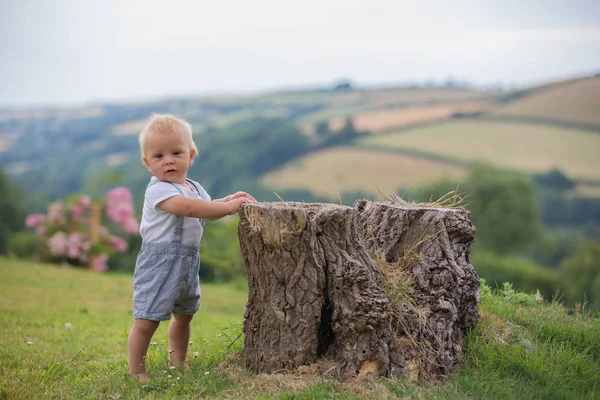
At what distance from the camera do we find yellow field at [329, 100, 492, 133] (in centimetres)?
4337

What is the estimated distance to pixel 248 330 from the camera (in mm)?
4637

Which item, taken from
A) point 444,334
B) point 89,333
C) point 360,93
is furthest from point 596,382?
point 360,93

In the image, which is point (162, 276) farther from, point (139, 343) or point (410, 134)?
point (410, 134)

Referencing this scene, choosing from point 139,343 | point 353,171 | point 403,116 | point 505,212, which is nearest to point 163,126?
point 139,343

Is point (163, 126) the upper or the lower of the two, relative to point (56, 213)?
upper

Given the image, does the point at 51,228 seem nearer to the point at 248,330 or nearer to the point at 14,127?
the point at 248,330

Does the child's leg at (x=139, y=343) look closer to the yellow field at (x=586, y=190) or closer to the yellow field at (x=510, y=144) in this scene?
the yellow field at (x=510, y=144)

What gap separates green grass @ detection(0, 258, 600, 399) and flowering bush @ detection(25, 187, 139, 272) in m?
→ 8.59

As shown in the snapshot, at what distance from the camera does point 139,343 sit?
15.0 feet

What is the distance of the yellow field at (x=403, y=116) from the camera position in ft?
142

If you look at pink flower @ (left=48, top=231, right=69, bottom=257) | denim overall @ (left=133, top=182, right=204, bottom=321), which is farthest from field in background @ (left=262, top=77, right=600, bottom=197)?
denim overall @ (left=133, top=182, right=204, bottom=321)

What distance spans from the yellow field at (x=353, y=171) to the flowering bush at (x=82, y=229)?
58.3ft

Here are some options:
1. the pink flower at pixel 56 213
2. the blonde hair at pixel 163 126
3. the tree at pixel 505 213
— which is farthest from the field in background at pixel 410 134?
the blonde hair at pixel 163 126

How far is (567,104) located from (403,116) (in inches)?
444
